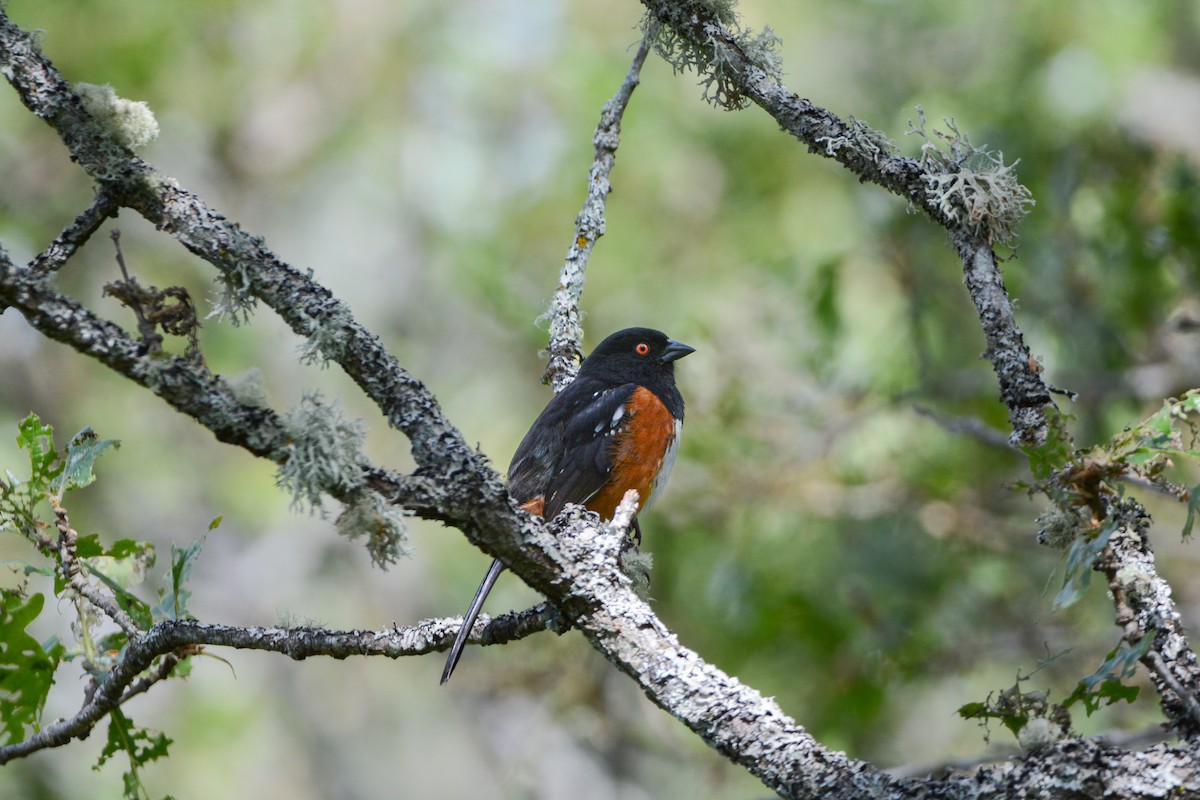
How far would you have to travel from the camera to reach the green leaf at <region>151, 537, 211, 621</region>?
2.32m

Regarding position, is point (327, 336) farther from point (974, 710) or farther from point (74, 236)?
point (974, 710)

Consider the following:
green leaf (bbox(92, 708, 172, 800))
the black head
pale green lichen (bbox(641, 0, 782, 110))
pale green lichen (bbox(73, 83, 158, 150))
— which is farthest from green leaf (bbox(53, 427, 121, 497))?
the black head

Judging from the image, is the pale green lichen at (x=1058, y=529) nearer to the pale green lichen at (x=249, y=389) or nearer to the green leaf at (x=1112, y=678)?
the green leaf at (x=1112, y=678)

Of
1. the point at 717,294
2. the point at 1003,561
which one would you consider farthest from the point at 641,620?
the point at 717,294

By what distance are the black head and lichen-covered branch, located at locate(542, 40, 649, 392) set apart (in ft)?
4.54

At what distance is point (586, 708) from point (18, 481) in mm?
4064

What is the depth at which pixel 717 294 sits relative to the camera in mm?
8008

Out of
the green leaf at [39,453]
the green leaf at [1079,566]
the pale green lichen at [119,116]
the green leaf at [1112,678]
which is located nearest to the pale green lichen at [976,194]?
the green leaf at [1079,566]

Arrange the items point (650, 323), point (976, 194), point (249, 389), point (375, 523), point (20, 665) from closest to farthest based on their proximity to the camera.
→ 1. point (249, 389)
2. point (375, 523)
3. point (976, 194)
4. point (20, 665)
5. point (650, 323)

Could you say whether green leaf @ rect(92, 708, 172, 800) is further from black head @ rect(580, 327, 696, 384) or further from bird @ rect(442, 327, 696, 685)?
black head @ rect(580, 327, 696, 384)

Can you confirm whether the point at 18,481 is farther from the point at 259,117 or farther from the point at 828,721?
the point at 259,117

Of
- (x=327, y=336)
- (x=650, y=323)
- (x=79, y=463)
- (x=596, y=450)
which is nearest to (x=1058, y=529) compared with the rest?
(x=327, y=336)

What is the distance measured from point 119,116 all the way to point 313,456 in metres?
0.74

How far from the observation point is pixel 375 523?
1.78 meters
